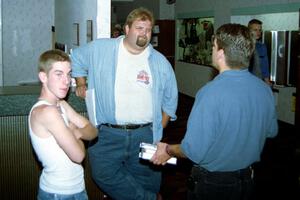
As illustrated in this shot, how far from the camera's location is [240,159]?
216cm

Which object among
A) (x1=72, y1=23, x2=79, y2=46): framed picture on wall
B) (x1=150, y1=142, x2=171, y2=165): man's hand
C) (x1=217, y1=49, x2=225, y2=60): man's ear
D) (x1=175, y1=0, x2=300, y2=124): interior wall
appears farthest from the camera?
(x1=175, y1=0, x2=300, y2=124): interior wall

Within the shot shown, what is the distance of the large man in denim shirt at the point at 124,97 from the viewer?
2887mm

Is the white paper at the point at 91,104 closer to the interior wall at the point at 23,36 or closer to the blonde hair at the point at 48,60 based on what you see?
the blonde hair at the point at 48,60

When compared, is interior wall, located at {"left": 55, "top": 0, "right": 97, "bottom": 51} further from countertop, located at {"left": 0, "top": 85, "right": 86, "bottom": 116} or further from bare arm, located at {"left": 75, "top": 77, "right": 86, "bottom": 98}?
countertop, located at {"left": 0, "top": 85, "right": 86, "bottom": 116}

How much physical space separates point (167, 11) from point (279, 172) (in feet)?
23.1

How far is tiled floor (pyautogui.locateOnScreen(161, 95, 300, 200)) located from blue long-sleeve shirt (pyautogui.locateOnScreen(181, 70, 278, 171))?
2031 millimetres

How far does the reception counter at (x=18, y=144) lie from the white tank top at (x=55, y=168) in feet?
2.82

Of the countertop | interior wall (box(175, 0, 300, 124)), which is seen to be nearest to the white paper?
the countertop

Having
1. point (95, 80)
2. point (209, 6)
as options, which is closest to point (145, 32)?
point (95, 80)

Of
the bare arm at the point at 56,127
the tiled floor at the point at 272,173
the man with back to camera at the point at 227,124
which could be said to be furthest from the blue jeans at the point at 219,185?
the tiled floor at the point at 272,173

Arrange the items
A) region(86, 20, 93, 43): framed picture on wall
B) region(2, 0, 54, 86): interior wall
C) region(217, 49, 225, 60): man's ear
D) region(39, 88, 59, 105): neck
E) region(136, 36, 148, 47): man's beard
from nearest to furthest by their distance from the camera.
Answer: region(39, 88, 59, 105): neck
region(217, 49, 225, 60): man's ear
region(136, 36, 148, 47): man's beard
region(86, 20, 93, 43): framed picture on wall
region(2, 0, 54, 86): interior wall

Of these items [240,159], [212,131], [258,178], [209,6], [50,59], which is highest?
[209,6]

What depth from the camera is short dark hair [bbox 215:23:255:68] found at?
6.78ft

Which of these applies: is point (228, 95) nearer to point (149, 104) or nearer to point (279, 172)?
point (149, 104)
